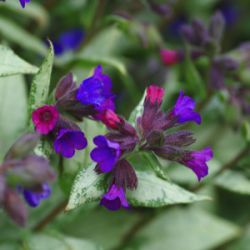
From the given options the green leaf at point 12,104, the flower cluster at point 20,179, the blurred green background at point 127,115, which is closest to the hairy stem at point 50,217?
the blurred green background at point 127,115

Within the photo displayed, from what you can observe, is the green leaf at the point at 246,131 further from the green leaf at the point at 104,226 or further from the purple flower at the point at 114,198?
the purple flower at the point at 114,198

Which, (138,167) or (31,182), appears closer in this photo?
(31,182)

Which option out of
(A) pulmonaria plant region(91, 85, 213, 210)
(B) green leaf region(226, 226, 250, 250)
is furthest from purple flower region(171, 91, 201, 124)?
(B) green leaf region(226, 226, 250, 250)

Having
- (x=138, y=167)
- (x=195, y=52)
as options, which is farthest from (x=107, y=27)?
(x=138, y=167)

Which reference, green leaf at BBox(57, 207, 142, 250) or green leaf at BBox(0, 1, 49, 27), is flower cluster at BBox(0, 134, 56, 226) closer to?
green leaf at BBox(57, 207, 142, 250)

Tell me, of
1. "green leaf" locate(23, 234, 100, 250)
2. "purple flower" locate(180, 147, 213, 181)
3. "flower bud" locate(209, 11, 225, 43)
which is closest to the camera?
"purple flower" locate(180, 147, 213, 181)

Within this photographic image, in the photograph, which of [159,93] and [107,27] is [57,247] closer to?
[159,93]
